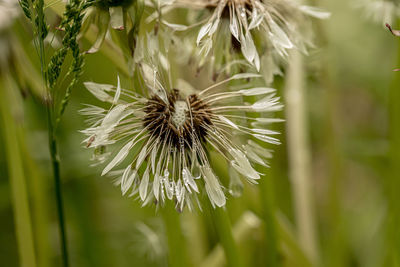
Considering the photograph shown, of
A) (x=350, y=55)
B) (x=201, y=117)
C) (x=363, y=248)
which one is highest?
(x=350, y=55)

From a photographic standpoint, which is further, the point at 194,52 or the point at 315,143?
the point at 315,143

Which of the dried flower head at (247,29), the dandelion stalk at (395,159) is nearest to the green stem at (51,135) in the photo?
the dried flower head at (247,29)

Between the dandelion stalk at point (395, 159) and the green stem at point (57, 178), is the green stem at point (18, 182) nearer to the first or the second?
the green stem at point (57, 178)

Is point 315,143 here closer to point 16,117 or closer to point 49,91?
point 16,117

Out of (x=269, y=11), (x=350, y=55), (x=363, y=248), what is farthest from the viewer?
(x=350, y=55)

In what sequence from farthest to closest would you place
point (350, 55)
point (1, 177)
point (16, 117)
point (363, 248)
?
point (350, 55)
point (1, 177)
point (363, 248)
point (16, 117)

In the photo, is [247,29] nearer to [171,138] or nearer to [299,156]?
[171,138]

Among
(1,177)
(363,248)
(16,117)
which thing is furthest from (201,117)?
(1,177)

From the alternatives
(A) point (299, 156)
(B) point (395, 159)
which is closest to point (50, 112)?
(B) point (395, 159)
